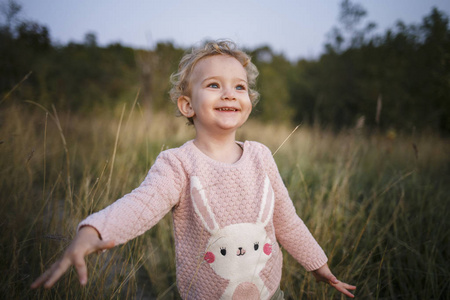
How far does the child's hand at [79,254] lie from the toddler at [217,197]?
0.55 ft

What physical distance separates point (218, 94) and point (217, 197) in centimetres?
47

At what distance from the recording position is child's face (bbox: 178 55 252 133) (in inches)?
51.3

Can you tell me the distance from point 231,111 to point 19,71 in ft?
21.1

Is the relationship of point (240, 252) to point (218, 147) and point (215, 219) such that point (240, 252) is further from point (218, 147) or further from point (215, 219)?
point (218, 147)

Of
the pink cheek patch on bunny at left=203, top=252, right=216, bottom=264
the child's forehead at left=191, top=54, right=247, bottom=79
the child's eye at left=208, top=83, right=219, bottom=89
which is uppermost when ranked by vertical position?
the child's forehead at left=191, top=54, right=247, bottom=79

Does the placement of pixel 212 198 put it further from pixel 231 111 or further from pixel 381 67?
pixel 381 67

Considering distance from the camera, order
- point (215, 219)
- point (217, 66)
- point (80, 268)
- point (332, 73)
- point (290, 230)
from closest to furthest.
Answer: point (80, 268) < point (215, 219) < point (217, 66) < point (290, 230) < point (332, 73)

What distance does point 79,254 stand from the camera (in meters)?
0.86

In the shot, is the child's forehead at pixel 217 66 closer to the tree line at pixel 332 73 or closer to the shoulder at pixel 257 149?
the shoulder at pixel 257 149

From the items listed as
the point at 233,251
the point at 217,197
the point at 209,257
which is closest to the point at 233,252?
the point at 233,251

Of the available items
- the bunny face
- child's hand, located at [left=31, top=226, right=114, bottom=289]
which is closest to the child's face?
the bunny face

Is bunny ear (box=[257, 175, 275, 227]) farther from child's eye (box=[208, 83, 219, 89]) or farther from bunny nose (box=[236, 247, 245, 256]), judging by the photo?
child's eye (box=[208, 83, 219, 89])

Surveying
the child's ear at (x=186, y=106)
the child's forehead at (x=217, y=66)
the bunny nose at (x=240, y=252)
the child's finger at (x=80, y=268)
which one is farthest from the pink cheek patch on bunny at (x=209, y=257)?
the child's forehead at (x=217, y=66)

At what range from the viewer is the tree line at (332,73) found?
5.77 m
